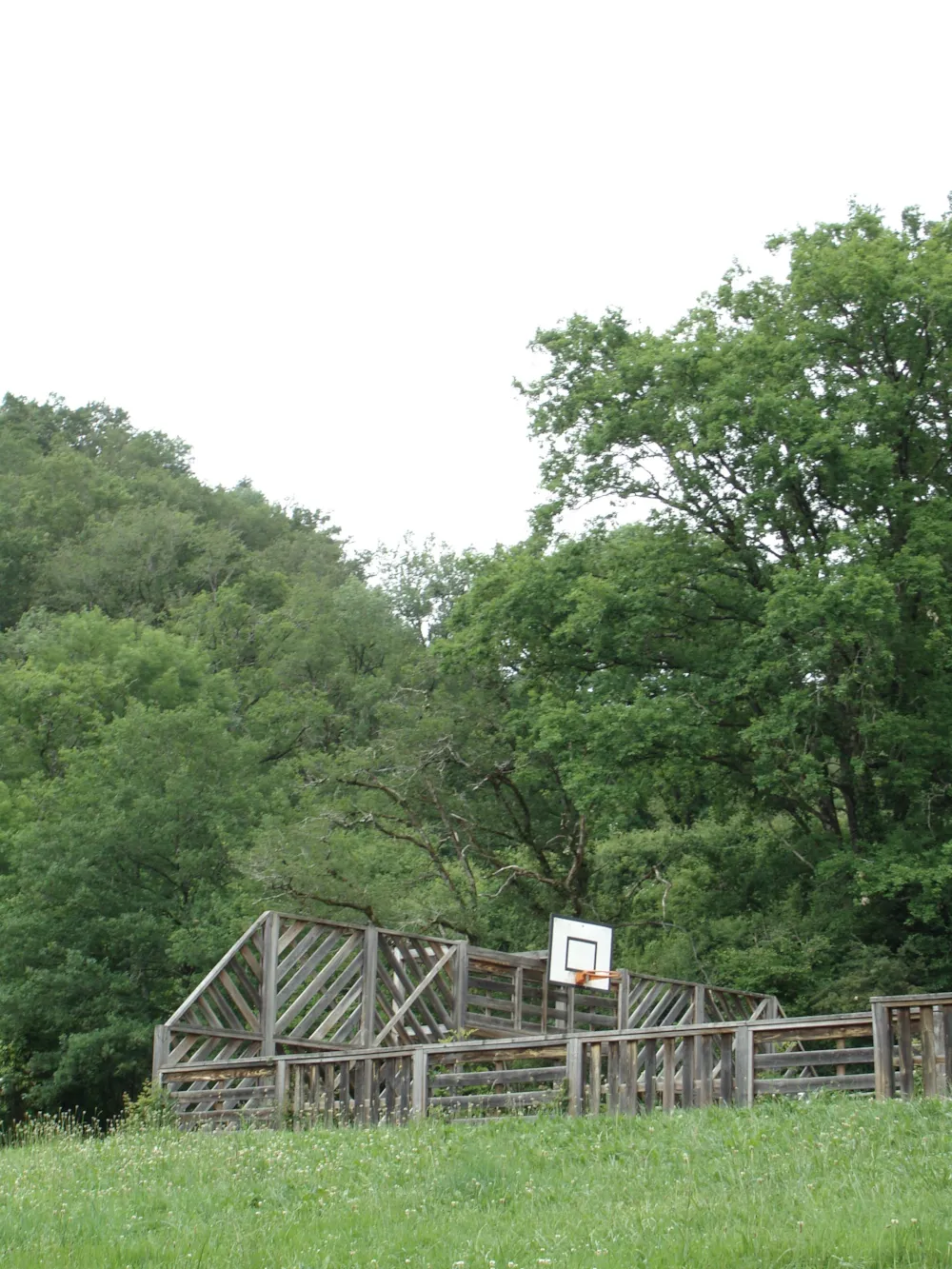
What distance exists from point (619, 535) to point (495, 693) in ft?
24.4

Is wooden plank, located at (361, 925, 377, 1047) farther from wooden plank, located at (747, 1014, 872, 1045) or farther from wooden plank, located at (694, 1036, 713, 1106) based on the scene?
wooden plank, located at (747, 1014, 872, 1045)

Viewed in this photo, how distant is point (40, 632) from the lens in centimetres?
4853

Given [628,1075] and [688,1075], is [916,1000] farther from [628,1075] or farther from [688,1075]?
[628,1075]

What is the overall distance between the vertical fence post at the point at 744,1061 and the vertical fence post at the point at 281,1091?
13.9 ft

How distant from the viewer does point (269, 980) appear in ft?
54.1

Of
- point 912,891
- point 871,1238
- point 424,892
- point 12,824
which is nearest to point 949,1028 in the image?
point 871,1238

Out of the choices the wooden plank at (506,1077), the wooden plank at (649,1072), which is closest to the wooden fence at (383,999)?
the wooden plank at (506,1077)

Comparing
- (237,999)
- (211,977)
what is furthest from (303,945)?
(211,977)

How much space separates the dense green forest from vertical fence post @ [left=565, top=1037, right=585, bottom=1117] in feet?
39.2

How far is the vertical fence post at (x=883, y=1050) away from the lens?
1002 cm

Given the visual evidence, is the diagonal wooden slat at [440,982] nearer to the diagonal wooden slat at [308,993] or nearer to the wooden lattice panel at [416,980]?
the wooden lattice panel at [416,980]

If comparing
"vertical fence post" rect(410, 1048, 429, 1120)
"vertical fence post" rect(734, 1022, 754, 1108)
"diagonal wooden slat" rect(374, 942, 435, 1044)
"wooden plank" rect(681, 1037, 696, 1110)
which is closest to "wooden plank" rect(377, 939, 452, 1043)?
"diagonal wooden slat" rect(374, 942, 435, 1044)

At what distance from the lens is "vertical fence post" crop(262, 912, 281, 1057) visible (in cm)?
1641

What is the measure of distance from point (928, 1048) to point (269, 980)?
28.3 ft
